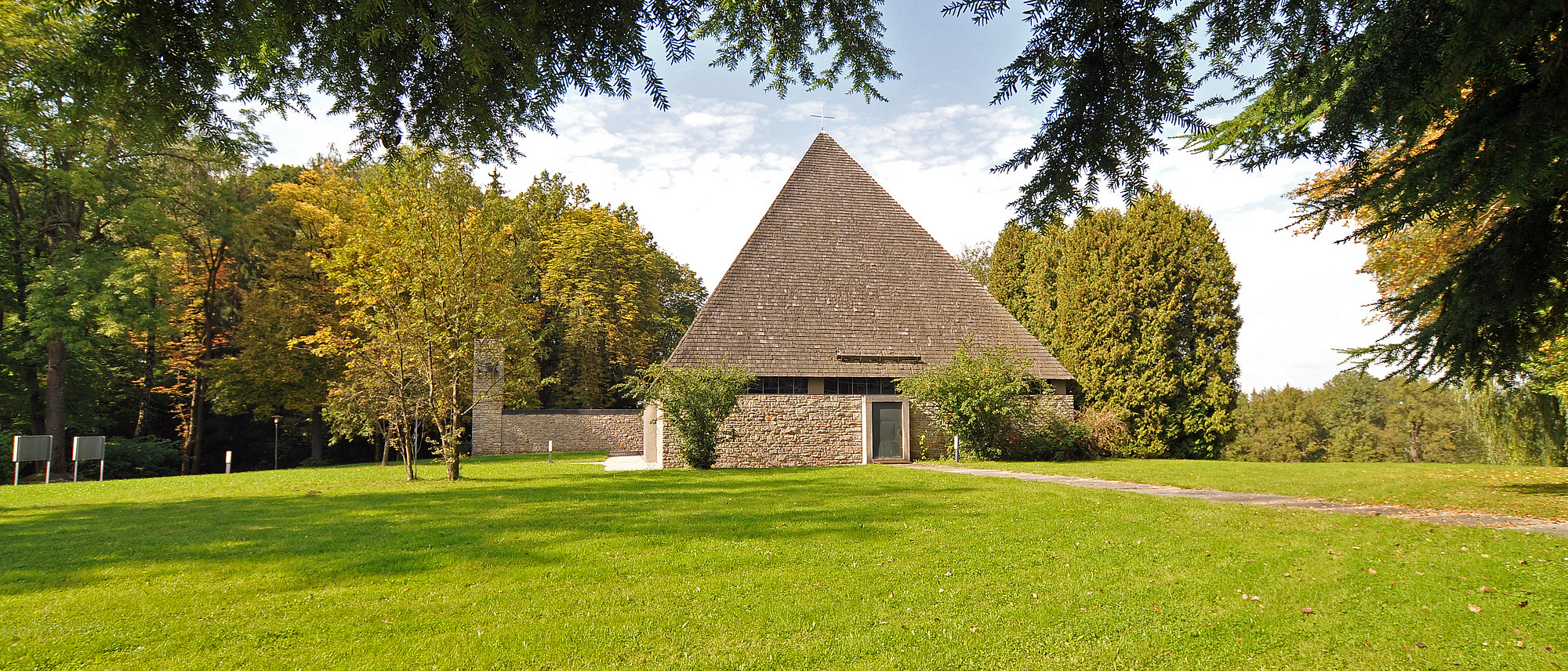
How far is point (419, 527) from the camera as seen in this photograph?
823 centimetres

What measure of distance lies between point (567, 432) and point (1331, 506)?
2729 cm

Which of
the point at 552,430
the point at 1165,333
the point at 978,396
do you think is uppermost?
the point at 1165,333

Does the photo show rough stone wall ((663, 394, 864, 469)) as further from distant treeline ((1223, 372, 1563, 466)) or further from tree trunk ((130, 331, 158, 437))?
distant treeline ((1223, 372, 1563, 466))

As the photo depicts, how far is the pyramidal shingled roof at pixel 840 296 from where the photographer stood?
63.9ft

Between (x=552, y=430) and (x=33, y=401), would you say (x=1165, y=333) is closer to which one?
(x=552, y=430)

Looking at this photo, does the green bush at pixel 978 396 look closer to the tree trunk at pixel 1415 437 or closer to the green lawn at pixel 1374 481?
the green lawn at pixel 1374 481

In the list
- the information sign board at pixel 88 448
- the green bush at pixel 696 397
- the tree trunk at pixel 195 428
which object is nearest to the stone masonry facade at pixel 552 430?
the tree trunk at pixel 195 428

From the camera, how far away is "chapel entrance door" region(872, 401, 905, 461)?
1942cm

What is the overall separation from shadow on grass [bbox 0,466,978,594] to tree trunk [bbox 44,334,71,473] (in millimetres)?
12986

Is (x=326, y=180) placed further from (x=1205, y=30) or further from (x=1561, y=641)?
(x=1561, y=641)

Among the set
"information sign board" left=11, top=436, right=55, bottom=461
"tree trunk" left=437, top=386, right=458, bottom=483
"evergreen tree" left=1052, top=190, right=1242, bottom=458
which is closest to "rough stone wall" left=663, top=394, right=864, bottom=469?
"tree trunk" left=437, top=386, right=458, bottom=483

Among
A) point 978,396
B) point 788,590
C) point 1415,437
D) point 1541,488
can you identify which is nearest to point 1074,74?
point 788,590

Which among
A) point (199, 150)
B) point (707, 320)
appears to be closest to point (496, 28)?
point (199, 150)

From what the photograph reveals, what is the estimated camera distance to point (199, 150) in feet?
13.2
